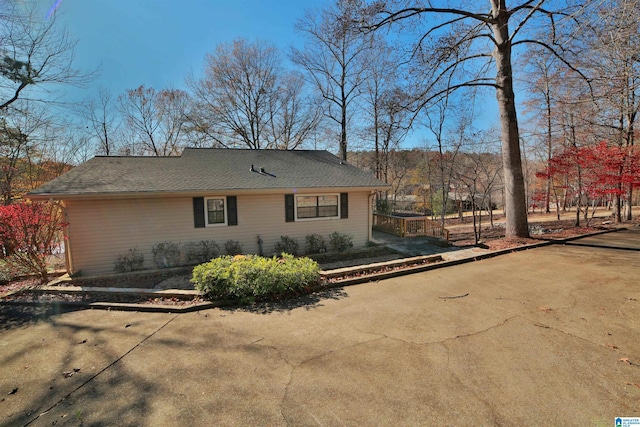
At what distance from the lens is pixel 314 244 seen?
31.9 feet

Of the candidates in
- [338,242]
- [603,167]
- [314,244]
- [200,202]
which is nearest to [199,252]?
[200,202]

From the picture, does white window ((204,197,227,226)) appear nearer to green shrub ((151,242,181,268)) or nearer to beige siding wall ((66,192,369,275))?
beige siding wall ((66,192,369,275))

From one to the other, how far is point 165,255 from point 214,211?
6.24 feet

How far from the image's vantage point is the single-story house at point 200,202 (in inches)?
305

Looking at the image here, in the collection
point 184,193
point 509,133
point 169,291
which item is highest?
point 509,133

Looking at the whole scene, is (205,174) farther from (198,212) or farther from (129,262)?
(129,262)

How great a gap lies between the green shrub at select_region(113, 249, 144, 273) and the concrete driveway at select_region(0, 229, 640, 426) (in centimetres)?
286

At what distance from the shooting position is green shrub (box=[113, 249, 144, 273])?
26.2ft

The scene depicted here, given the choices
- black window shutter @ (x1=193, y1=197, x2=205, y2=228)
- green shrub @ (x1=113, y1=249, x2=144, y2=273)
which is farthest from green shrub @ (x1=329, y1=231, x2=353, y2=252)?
green shrub @ (x1=113, y1=249, x2=144, y2=273)

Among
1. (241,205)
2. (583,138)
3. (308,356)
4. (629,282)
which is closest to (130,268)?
(241,205)

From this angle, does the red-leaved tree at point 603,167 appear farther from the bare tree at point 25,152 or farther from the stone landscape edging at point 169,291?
the bare tree at point 25,152

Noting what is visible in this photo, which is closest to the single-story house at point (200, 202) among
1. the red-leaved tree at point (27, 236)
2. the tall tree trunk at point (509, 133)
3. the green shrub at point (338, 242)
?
the green shrub at point (338, 242)

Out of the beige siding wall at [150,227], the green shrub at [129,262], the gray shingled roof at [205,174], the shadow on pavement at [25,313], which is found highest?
the gray shingled roof at [205,174]

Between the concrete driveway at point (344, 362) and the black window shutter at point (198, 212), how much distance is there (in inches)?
155
